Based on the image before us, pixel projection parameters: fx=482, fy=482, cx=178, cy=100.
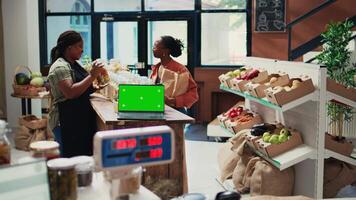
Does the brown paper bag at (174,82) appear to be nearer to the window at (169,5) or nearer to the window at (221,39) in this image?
the window at (221,39)

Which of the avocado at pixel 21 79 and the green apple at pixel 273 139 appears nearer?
the green apple at pixel 273 139

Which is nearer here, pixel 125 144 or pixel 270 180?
pixel 125 144

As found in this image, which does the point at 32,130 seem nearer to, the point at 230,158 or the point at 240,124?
the point at 230,158

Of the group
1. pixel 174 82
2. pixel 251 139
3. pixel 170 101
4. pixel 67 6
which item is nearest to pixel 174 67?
pixel 174 82

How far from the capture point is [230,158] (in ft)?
16.2

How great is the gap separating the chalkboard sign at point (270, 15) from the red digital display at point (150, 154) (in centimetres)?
748

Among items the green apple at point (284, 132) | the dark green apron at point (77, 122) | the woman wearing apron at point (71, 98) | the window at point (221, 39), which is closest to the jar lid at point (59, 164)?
the woman wearing apron at point (71, 98)

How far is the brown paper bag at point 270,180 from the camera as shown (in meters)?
4.09

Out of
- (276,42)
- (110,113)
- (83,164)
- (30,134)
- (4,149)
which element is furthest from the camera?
(276,42)

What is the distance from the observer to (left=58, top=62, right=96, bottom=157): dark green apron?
369cm

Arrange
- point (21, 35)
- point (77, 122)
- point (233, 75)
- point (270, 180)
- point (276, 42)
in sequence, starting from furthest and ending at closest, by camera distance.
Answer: point (276, 42)
point (21, 35)
point (233, 75)
point (270, 180)
point (77, 122)

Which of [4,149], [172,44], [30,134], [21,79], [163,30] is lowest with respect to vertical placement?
[30,134]

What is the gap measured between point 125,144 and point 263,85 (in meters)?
3.19

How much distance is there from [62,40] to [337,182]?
2.56m
